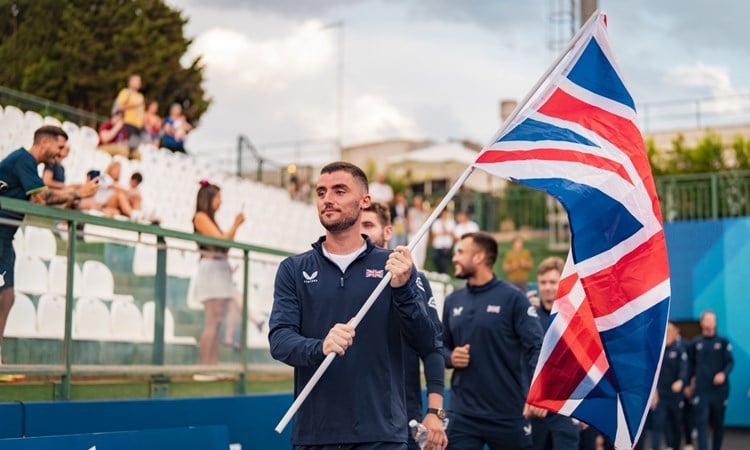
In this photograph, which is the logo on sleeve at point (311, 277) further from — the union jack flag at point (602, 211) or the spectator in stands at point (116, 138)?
the spectator in stands at point (116, 138)

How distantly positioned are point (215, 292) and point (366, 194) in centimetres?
494

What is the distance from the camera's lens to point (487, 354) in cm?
945

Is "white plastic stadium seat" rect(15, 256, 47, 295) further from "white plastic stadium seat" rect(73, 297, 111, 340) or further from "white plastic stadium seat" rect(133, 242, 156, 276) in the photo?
"white plastic stadium seat" rect(133, 242, 156, 276)

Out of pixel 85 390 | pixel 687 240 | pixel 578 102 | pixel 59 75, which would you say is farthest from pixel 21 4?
pixel 687 240

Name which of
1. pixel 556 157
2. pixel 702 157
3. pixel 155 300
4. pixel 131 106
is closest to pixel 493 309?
pixel 556 157

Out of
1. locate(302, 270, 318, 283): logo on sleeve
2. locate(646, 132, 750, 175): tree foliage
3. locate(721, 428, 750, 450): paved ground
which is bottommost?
locate(721, 428, 750, 450): paved ground

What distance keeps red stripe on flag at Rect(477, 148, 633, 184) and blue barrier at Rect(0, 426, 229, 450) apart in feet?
8.21

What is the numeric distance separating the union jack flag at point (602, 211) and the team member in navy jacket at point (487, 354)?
1867 mm

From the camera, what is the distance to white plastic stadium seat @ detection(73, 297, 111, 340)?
8891mm

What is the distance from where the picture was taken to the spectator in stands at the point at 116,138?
19.3m

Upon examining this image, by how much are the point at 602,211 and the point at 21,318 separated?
4026 millimetres

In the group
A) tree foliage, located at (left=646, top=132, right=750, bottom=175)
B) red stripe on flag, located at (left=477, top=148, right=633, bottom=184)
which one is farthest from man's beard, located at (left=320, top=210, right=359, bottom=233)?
tree foliage, located at (left=646, top=132, right=750, bottom=175)

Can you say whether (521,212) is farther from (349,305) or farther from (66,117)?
(349,305)

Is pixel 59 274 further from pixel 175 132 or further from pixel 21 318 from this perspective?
pixel 175 132
